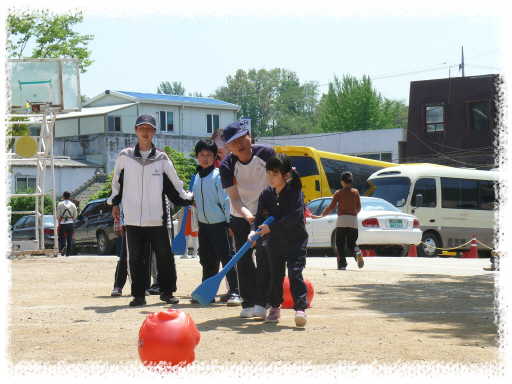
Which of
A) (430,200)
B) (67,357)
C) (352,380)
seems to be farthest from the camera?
(430,200)

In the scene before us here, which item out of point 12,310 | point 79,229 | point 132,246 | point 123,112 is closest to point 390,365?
point 132,246

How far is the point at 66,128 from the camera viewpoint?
4975 cm

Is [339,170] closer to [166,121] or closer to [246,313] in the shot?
[246,313]

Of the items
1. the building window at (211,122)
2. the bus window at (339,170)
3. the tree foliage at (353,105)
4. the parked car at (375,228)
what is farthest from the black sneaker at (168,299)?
the tree foliage at (353,105)

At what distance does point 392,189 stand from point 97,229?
9.90m

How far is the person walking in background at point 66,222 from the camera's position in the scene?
20.7m

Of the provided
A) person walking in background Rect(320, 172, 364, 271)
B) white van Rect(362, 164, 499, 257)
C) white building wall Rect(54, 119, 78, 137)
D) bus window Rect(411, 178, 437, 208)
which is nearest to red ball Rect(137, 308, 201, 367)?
person walking in background Rect(320, 172, 364, 271)

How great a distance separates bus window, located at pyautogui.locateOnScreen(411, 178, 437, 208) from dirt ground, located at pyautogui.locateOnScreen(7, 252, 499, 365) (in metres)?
12.5

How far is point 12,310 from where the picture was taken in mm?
7180

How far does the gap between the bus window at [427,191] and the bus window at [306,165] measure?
4111 mm

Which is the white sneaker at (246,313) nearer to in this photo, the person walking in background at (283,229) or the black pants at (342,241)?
the person walking in background at (283,229)

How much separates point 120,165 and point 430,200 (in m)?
16.8

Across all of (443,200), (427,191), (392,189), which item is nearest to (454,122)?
(443,200)

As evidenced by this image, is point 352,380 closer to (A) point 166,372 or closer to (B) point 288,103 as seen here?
(A) point 166,372
